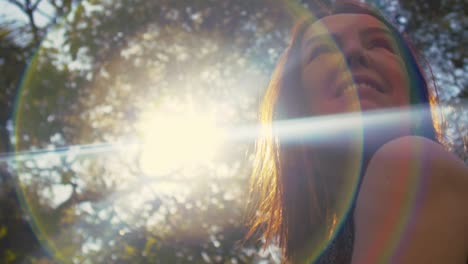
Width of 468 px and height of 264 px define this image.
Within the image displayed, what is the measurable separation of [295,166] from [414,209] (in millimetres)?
660

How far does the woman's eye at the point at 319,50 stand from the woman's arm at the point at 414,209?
0.60m

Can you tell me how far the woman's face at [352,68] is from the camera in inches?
45.3

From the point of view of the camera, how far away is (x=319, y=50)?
4.45ft

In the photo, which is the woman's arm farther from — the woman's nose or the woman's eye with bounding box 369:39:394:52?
the woman's eye with bounding box 369:39:394:52

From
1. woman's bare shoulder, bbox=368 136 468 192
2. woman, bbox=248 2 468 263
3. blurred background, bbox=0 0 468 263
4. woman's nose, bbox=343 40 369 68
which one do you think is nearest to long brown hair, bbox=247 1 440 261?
woman, bbox=248 2 468 263

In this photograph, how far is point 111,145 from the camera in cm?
898

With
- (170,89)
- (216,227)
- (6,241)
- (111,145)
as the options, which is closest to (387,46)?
(216,227)

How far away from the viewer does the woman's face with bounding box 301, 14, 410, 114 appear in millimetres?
1150

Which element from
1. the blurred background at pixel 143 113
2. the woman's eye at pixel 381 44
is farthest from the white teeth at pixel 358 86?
the blurred background at pixel 143 113

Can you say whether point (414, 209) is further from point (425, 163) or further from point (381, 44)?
point (381, 44)

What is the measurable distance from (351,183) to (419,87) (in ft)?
1.86

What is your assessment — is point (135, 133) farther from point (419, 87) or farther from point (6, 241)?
point (419, 87)

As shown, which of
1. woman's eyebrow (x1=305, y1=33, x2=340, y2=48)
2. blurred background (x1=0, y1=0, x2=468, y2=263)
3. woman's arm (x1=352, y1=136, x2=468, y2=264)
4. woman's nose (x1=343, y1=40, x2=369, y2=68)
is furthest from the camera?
blurred background (x1=0, y1=0, x2=468, y2=263)

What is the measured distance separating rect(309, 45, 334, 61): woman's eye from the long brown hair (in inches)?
3.2
